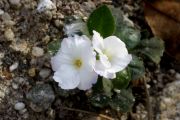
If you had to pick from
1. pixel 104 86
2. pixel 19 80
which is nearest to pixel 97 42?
pixel 104 86

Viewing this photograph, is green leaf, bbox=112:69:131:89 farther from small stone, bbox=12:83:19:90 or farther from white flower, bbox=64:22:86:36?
small stone, bbox=12:83:19:90

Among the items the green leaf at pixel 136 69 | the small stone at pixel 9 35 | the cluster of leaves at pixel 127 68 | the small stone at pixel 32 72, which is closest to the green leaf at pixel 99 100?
the cluster of leaves at pixel 127 68

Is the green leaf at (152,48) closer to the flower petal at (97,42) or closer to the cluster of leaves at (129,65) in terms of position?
the cluster of leaves at (129,65)

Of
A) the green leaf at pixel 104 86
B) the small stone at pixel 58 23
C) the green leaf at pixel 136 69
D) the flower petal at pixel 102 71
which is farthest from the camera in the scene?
the small stone at pixel 58 23

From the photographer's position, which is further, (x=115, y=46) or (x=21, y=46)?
(x=21, y=46)

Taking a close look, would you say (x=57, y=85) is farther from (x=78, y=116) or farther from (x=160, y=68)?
(x=160, y=68)

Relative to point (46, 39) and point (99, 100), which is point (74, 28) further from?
point (99, 100)

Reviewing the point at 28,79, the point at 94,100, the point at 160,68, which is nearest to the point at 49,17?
the point at 28,79
